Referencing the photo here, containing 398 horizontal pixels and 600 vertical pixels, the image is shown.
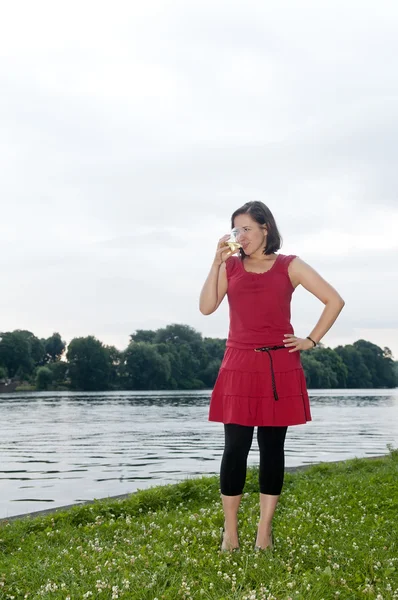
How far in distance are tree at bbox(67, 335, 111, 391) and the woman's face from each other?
4363 inches

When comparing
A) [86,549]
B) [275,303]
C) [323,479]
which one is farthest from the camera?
[323,479]

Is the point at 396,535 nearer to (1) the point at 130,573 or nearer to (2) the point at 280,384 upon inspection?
(2) the point at 280,384

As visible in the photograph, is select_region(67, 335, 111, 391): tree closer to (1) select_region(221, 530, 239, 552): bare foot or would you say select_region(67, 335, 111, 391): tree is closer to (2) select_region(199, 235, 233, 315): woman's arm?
(2) select_region(199, 235, 233, 315): woman's arm

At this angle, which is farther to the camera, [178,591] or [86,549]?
[86,549]

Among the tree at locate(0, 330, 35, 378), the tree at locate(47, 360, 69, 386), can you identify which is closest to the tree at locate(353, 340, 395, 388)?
the tree at locate(47, 360, 69, 386)

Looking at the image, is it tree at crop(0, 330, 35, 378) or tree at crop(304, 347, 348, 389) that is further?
tree at crop(304, 347, 348, 389)

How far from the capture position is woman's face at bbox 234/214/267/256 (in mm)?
5320

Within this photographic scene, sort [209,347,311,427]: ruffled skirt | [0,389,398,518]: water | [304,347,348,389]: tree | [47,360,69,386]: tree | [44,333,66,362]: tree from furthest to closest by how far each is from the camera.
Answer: [44,333,66,362]: tree, [304,347,348,389]: tree, [47,360,69,386]: tree, [0,389,398,518]: water, [209,347,311,427]: ruffled skirt

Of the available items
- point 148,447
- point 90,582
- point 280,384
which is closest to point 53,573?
point 90,582

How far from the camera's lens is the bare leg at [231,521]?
5.10 metres

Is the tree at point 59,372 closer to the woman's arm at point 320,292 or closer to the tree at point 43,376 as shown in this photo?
the tree at point 43,376

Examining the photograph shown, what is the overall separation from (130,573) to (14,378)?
120 meters

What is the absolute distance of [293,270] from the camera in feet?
17.4

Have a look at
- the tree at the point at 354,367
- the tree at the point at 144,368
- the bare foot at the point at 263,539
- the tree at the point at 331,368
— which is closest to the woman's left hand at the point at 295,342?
the bare foot at the point at 263,539
